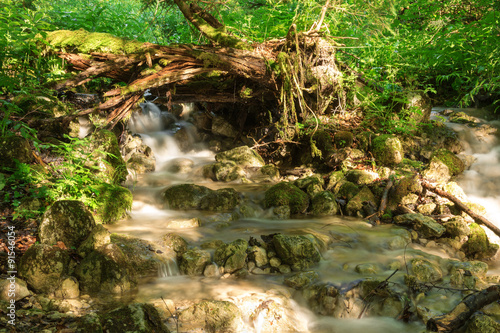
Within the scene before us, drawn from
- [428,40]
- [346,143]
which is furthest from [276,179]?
[428,40]

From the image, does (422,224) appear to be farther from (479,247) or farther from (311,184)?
(311,184)

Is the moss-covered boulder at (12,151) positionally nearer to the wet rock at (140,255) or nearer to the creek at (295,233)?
the creek at (295,233)

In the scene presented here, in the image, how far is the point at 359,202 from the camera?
5.91 m

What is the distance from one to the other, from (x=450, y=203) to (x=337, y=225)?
195 centimetres

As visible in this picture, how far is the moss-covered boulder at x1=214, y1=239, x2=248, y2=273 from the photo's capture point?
398 centimetres

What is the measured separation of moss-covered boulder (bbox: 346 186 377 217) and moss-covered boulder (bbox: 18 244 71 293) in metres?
4.26

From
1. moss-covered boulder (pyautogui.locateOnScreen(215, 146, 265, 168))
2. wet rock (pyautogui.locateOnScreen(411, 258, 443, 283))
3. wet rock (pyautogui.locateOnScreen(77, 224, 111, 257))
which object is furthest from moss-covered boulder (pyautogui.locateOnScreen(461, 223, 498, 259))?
wet rock (pyautogui.locateOnScreen(77, 224, 111, 257))

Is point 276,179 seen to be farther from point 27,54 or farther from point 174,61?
point 27,54

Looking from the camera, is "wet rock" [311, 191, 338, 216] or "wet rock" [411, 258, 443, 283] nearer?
"wet rock" [411, 258, 443, 283]

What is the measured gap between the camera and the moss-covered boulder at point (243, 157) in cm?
760

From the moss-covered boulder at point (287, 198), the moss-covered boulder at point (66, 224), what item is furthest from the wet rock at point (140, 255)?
the moss-covered boulder at point (287, 198)

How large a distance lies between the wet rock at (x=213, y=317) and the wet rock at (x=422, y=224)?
3.32m

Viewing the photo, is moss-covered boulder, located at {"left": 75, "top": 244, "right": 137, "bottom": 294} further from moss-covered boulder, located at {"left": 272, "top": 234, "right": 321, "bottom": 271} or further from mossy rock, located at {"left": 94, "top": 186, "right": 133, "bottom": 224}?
moss-covered boulder, located at {"left": 272, "top": 234, "right": 321, "bottom": 271}

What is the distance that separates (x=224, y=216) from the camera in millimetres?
5438
